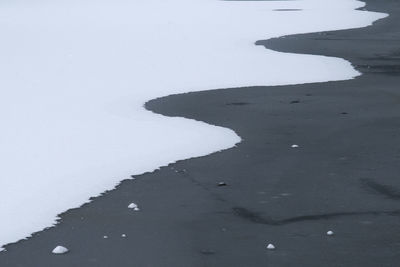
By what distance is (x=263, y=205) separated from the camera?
805 cm

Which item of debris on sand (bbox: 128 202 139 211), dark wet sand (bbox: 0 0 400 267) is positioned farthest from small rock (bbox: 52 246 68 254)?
debris on sand (bbox: 128 202 139 211)

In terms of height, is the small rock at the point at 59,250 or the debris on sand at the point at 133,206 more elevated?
the small rock at the point at 59,250

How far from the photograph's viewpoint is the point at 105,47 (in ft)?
86.8

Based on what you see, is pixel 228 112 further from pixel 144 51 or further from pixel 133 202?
pixel 144 51

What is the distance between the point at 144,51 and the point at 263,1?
1385 inches

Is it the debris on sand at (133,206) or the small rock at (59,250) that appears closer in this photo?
the small rock at (59,250)

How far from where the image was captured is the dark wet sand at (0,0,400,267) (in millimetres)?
6645

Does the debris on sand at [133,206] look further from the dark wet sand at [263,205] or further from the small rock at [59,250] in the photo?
the small rock at [59,250]

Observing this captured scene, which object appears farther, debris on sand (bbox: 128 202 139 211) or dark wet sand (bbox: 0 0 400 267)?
debris on sand (bbox: 128 202 139 211)

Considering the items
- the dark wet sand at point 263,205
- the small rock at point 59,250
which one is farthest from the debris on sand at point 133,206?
the small rock at point 59,250

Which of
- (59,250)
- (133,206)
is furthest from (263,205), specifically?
(59,250)

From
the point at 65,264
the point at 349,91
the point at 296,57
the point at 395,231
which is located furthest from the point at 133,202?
the point at 296,57

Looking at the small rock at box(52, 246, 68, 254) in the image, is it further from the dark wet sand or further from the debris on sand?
the debris on sand

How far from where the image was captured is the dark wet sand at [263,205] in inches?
262
